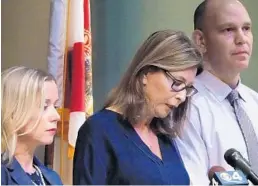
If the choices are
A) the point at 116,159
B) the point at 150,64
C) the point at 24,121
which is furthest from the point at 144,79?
the point at 24,121

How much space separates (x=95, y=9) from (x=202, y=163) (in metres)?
1.27

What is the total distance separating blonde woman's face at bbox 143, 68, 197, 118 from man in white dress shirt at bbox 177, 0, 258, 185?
0.25m

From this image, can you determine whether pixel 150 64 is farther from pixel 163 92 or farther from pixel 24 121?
pixel 24 121

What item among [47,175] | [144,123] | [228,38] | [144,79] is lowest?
[47,175]

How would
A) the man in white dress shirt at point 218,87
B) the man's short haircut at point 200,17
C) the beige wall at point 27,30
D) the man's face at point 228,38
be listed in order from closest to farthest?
the man in white dress shirt at point 218,87 → the man's face at point 228,38 → the man's short haircut at point 200,17 → the beige wall at point 27,30

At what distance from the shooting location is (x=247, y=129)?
1938mm

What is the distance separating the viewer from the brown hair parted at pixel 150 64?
1.59 metres

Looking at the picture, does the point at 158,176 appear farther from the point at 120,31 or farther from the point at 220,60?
the point at 120,31

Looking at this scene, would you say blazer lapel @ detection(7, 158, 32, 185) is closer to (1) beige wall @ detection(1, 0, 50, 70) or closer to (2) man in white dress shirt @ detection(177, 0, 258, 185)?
(2) man in white dress shirt @ detection(177, 0, 258, 185)

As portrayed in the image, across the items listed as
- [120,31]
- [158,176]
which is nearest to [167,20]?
[120,31]

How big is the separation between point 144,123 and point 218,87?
0.47 meters

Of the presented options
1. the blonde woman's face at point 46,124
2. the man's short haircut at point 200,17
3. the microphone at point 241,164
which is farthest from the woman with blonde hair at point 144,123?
the man's short haircut at point 200,17

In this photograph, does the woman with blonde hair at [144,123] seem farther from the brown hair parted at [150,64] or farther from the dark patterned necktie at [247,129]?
the dark patterned necktie at [247,129]

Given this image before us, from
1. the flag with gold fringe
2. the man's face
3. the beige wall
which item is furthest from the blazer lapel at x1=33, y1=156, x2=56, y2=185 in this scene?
the beige wall
